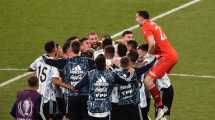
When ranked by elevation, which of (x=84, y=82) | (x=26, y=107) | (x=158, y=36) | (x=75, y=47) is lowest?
(x=26, y=107)

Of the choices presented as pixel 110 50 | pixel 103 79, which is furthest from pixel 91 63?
pixel 103 79

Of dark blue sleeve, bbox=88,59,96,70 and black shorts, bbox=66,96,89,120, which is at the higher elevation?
dark blue sleeve, bbox=88,59,96,70

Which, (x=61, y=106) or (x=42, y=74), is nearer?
(x=42, y=74)

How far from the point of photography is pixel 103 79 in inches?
746

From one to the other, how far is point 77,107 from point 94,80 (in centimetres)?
218

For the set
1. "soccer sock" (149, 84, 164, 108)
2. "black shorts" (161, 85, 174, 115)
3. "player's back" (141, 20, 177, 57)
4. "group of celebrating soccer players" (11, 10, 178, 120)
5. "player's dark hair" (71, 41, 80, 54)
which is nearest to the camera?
"group of celebrating soccer players" (11, 10, 178, 120)

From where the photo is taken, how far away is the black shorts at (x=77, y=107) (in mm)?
20922

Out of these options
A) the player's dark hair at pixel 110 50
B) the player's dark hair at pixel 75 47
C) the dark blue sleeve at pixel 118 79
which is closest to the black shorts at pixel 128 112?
the dark blue sleeve at pixel 118 79

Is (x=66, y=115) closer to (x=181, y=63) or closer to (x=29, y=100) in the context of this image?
(x=29, y=100)

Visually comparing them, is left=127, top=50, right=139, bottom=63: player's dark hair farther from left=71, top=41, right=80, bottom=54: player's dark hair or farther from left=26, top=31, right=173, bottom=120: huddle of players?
left=71, top=41, right=80, bottom=54: player's dark hair

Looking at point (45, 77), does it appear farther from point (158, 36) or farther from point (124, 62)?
point (158, 36)

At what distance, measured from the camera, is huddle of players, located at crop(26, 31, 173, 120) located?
19109 mm

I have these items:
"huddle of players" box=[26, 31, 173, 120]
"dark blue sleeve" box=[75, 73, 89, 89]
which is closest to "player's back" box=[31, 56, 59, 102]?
"huddle of players" box=[26, 31, 173, 120]

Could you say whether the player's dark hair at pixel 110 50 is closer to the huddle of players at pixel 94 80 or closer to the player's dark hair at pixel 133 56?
the huddle of players at pixel 94 80
